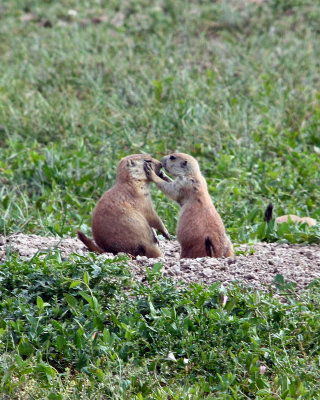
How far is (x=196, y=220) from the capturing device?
588 centimetres

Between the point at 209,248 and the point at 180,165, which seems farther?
the point at 180,165

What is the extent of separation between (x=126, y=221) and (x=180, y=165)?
3.13 ft

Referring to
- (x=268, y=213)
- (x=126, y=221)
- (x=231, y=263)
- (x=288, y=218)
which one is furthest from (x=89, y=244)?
(x=288, y=218)

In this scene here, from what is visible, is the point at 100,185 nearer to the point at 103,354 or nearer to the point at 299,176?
the point at 299,176

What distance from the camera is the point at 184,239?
590 cm

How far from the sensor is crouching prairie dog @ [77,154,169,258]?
5766 millimetres

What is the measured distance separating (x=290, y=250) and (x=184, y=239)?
97 centimetres

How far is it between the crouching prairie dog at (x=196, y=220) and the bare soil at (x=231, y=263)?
6.1 inches

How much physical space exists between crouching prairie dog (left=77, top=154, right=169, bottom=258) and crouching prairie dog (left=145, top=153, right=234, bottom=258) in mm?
226

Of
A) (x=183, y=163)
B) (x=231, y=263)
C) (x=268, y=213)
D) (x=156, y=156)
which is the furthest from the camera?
(x=156, y=156)

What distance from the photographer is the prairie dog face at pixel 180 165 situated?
639 cm

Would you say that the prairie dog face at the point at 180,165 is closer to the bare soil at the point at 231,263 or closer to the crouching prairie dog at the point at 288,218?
the bare soil at the point at 231,263

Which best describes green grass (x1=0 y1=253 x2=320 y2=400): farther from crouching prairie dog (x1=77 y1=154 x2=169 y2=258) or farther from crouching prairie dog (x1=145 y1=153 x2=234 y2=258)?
crouching prairie dog (x1=145 y1=153 x2=234 y2=258)

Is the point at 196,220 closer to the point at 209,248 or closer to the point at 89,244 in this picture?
the point at 209,248
